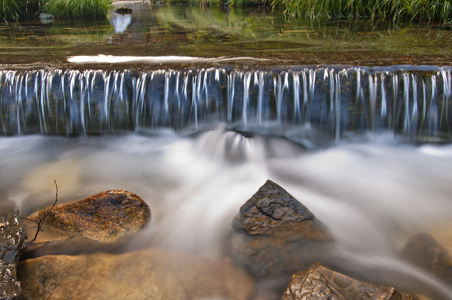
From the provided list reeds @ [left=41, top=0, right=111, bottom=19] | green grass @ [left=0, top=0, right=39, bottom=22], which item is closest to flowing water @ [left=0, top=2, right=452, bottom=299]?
green grass @ [left=0, top=0, right=39, bottom=22]

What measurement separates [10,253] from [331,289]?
6.49 ft

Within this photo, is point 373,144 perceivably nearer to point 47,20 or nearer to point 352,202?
point 352,202

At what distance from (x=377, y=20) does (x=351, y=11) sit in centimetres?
80

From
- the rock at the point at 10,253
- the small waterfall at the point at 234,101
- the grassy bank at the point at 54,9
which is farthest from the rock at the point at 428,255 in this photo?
the grassy bank at the point at 54,9

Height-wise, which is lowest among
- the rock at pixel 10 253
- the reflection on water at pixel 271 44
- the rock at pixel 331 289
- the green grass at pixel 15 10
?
the rock at pixel 331 289

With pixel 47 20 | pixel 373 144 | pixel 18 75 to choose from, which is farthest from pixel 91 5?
pixel 373 144

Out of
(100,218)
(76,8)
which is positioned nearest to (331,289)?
(100,218)

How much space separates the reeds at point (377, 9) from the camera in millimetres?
6746

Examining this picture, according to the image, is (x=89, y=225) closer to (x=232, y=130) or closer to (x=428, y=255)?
(x=232, y=130)

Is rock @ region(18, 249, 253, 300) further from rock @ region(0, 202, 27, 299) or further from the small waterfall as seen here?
the small waterfall

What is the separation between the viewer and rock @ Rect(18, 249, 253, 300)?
212 cm

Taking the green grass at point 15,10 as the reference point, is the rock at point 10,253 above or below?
below

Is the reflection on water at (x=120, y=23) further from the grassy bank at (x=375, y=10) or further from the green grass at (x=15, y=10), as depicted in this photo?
the grassy bank at (x=375, y=10)

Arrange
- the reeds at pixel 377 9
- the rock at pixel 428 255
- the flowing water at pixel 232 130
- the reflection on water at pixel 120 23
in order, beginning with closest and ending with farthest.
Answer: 1. the rock at pixel 428 255
2. the flowing water at pixel 232 130
3. the reeds at pixel 377 9
4. the reflection on water at pixel 120 23
